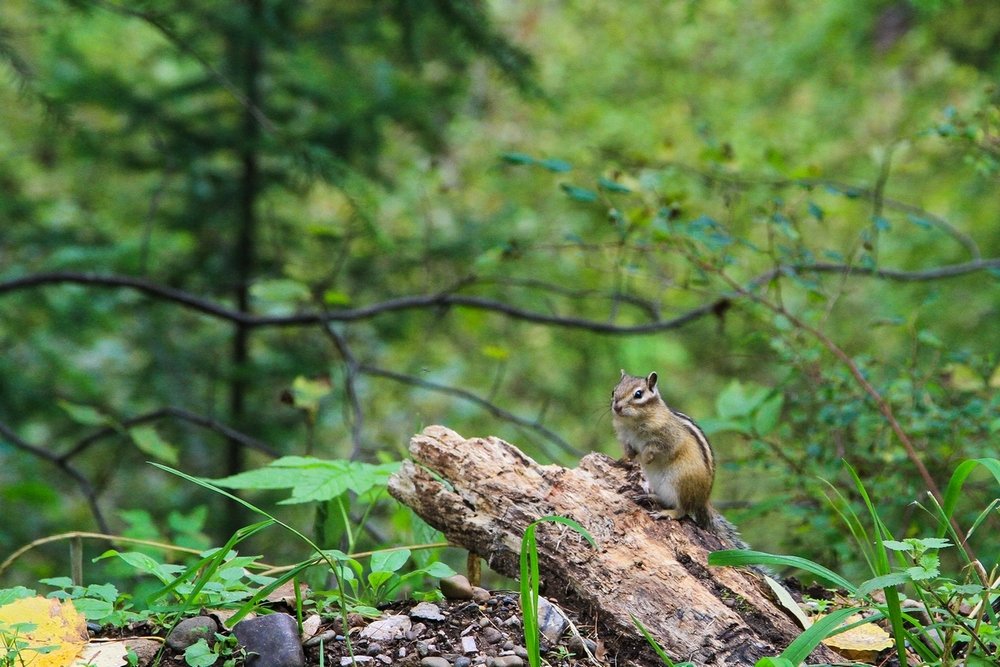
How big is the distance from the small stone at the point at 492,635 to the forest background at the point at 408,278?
1.50ft

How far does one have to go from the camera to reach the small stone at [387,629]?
2.03 meters

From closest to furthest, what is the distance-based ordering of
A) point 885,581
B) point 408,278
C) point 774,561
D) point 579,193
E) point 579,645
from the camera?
point 885,581 < point 774,561 < point 579,645 < point 579,193 < point 408,278

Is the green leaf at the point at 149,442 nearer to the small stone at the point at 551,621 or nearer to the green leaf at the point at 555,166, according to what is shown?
the green leaf at the point at 555,166

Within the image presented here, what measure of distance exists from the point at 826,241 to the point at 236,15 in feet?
24.0

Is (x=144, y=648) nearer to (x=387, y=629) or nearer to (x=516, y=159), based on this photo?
(x=387, y=629)

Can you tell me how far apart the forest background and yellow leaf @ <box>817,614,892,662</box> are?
0.64 meters

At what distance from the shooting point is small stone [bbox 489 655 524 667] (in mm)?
1919

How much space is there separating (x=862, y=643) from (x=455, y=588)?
0.87 meters

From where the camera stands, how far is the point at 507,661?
1.93m

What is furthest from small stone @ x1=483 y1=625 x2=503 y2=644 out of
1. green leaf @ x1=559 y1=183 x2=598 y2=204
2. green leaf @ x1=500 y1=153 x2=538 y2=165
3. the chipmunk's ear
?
green leaf @ x1=500 y1=153 x2=538 y2=165

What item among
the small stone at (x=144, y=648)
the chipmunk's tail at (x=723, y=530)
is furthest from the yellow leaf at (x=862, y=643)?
the small stone at (x=144, y=648)

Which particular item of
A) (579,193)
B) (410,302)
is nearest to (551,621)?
(579,193)

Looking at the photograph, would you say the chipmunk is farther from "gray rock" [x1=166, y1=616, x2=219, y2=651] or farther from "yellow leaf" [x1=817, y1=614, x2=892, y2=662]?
"gray rock" [x1=166, y1=616, x2=219, y2=651]

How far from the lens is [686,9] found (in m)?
4.00
